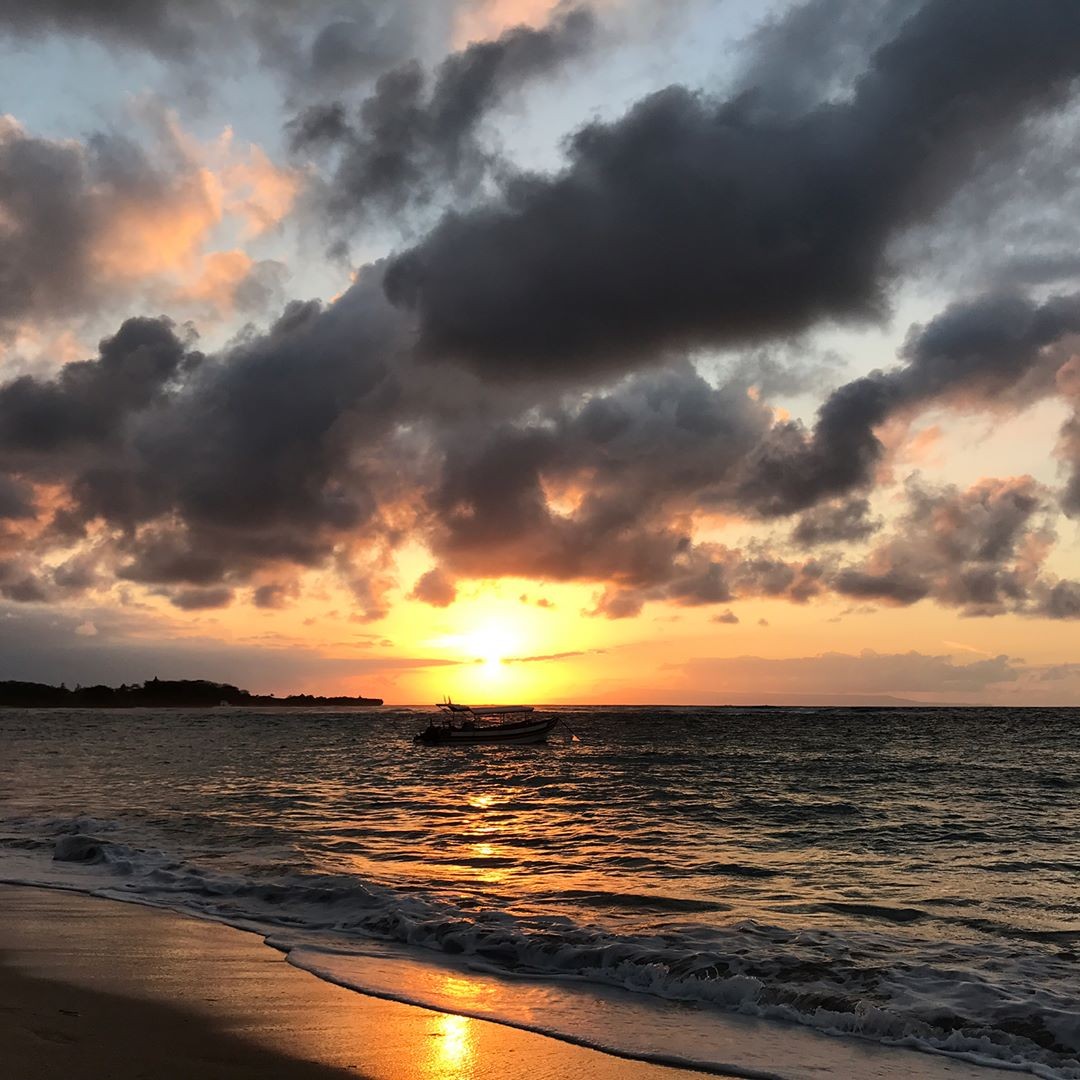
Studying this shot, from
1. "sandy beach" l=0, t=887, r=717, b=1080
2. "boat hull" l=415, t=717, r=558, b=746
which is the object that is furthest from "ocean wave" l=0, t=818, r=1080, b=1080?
"boat hull" l=415, t=717, r=558, b=746


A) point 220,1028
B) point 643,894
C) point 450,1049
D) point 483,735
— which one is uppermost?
point 220,1028

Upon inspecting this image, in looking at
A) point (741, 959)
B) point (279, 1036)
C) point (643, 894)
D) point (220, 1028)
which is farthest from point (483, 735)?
point (279, 1036)

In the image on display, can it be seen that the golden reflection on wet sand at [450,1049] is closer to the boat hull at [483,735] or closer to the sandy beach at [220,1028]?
the sandy beach at [220,1028]

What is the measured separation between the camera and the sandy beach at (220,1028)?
7.76 m

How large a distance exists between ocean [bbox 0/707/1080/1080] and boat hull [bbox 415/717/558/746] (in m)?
42.1

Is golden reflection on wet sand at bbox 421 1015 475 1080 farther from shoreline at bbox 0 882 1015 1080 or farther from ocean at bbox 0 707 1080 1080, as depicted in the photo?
ocean at bbox 0 707 1080 1080

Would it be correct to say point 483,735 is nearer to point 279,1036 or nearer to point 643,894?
point 643,894

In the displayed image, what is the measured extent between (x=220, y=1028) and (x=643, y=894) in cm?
1026

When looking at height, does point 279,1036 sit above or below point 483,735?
Answer: above

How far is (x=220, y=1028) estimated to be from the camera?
8852 millimetres

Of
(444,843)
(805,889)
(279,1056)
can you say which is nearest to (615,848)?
(444,843)

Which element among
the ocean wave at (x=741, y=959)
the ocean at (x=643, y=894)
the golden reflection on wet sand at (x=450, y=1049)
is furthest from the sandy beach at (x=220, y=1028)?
the ocean wave at (x=741, y=959)

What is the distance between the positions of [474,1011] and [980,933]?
30.2 ft

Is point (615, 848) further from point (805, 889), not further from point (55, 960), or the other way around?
point (55, 960)
